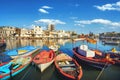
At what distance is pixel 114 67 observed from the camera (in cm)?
3328

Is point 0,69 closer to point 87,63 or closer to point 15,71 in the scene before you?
point 15,71

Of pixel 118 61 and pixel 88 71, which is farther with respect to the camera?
pixel 118 61

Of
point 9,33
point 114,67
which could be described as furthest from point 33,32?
point 114,67

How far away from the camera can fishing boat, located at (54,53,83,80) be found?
22.0m

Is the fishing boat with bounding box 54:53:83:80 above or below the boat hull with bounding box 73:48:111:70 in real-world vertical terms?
above

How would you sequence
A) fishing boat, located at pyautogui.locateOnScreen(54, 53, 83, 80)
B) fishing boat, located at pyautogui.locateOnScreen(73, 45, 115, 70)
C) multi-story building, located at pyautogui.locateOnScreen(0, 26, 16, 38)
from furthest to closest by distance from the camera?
1. multi-story building, located at pyautogui.locateOnScreen(0, 26, 16, 38)
2. fishing boat, located at pyautogui.locateOnScreen(73, 45, 115, 70)
3. fishing boat, located at pyautogui.locateOnScreen(54, 53, 83, 80)

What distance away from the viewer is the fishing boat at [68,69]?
22.0m

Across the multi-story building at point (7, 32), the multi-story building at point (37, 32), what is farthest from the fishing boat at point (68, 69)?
the multi-story building at point (7, 32)

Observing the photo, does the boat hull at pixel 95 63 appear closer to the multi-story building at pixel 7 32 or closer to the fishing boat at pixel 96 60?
the fishing boat at pixel 96 60

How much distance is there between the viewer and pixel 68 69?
84.3 ft

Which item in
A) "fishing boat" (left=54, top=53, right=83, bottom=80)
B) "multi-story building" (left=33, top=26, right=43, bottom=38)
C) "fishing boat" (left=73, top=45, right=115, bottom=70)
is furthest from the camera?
"multi-story building" (left=33, top=26, right=43, bottom=38)

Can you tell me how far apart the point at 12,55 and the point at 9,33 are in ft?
480

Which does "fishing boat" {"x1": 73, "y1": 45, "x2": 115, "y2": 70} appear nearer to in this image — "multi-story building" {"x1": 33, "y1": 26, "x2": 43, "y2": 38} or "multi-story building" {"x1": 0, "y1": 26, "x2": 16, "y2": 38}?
"multi-story building" {"x1": 33, "y1": 26, "x2": 43, "y2": 38}

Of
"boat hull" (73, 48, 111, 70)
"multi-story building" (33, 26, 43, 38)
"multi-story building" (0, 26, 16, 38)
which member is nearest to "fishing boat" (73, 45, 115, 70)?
"boat hull" (73, 48, 111, 70)
